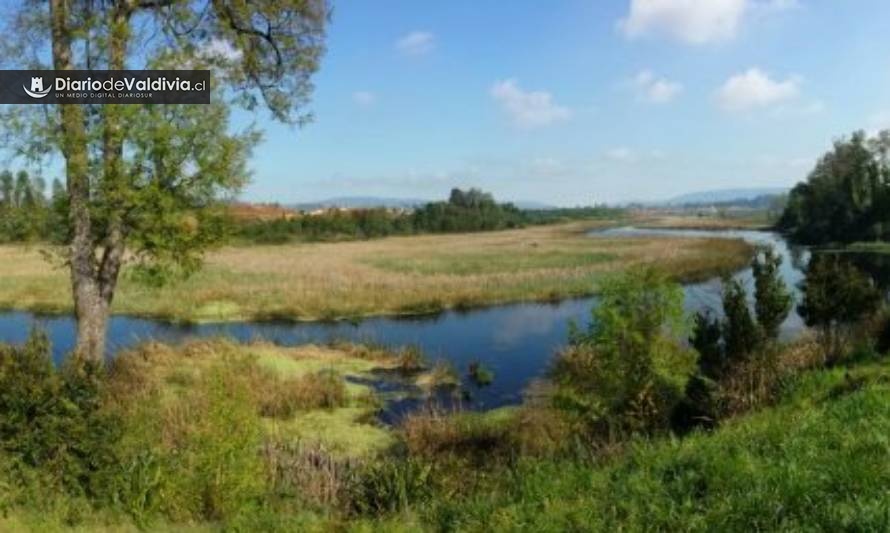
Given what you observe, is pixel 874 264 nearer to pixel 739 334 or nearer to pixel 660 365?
pixel 739 334

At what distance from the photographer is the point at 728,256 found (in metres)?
65.6

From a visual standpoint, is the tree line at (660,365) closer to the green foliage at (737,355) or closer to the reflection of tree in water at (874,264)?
the green foliage at (737,355)

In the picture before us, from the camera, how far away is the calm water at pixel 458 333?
26.6 m

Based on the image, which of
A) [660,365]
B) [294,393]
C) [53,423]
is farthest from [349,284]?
[53,423]

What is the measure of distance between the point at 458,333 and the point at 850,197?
70435mm

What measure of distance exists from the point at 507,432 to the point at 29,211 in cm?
1002

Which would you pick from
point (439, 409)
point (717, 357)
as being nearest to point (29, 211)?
point (439, 409)

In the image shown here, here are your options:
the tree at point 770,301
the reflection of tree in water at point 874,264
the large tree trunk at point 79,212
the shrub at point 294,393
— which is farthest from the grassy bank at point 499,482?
the reflection of tree in water at point 874,264

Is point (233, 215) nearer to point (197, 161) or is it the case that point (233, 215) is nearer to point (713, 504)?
point (197, 161)

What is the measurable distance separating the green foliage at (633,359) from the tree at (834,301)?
21.4ft

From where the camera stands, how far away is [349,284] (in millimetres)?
45875

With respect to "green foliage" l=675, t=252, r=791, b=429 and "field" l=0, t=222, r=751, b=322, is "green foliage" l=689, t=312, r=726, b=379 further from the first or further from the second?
"field" l=0, t=222, r=751, b=322

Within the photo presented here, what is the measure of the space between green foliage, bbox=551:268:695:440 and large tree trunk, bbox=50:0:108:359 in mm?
8749

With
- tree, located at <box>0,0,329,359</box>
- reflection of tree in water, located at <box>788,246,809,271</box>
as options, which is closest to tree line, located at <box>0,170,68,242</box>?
tree, located at <box>0,0,329,359</box>
